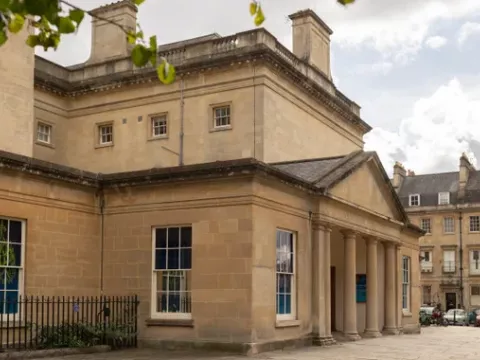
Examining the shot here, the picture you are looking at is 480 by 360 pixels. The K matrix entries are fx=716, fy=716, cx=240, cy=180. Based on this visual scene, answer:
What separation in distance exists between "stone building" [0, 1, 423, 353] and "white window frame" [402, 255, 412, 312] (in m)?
0.08

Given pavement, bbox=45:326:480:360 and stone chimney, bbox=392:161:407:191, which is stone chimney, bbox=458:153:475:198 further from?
pavement, bbox=45:326:480:360

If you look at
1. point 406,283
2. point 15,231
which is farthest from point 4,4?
point 406,283

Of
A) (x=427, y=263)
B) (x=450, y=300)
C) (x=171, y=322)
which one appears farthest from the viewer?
(x=427, y=263)

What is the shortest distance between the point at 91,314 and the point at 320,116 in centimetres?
1726

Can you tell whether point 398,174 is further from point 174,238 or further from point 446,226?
point 174,238

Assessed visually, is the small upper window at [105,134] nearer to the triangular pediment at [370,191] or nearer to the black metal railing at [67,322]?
the triangular pediment at [370,191]

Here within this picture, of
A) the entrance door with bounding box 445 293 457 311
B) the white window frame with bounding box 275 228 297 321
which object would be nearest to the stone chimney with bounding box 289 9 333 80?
Result: the white window frame with bounding box 275 228 297 321

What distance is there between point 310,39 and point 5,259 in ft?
66.4

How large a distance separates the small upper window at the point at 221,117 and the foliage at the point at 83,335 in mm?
12898

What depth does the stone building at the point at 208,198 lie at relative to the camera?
1633cm

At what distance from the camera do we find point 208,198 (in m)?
16.8

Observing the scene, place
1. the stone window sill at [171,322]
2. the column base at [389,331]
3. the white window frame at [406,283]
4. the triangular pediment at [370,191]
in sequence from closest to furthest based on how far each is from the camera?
the stone window sill at [171,322], the triangular pediment at [370,191], the column base at [389,331], the white window frame at [406,283]

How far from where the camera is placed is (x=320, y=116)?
3170 centimetres

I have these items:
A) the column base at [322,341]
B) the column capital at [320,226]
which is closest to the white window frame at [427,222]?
the column capital at [320,226]
